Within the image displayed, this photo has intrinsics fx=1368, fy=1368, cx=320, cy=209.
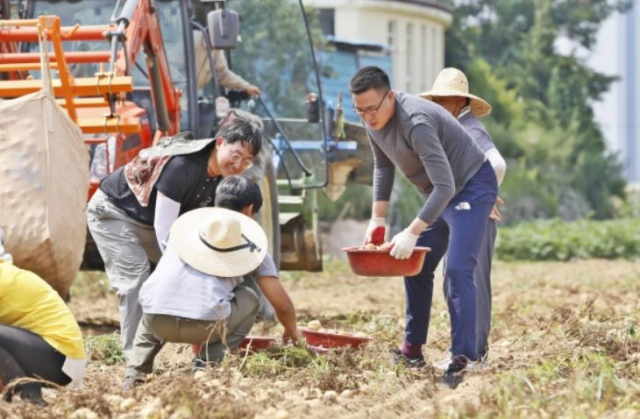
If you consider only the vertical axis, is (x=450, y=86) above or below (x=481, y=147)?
above

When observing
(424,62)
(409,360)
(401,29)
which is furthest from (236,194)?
(424,62)

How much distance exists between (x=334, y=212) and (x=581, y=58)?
2147 centimetres

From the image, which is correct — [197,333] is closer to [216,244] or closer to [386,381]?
[216,244]

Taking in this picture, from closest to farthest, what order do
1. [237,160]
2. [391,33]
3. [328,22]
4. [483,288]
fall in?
[237,160] → [483,288] → [328,22] → [391,33]

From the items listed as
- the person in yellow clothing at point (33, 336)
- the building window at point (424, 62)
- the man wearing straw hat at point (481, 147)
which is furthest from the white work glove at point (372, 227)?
the building window at point (424, 62)

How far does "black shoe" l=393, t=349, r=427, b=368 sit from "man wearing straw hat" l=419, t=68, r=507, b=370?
1.02 ft

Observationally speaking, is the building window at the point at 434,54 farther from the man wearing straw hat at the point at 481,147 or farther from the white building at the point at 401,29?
the man wearing straw hat at the point at 481,147

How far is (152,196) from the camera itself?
7145 mm

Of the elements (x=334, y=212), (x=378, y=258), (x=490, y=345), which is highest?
(x=378, y=258)

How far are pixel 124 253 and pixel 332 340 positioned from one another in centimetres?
122

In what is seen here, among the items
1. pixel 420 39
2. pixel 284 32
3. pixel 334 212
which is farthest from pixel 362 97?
pixel 420 39

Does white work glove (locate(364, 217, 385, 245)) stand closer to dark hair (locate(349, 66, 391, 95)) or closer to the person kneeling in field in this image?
the person kneeling in field

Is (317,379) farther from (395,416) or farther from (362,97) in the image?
(362,97)

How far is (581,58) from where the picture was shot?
43.8 meters
